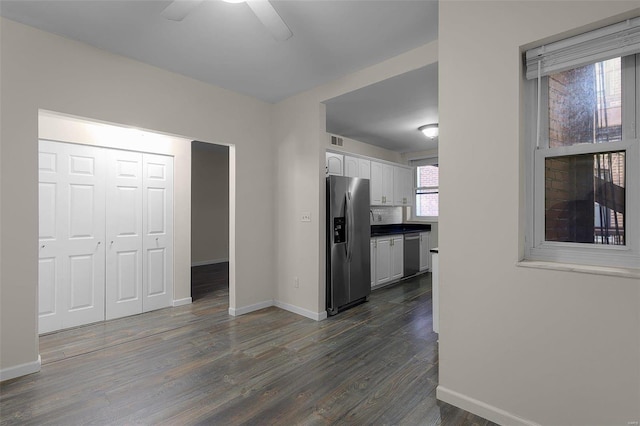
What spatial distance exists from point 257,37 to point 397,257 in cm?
415

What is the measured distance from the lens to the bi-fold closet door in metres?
3.26

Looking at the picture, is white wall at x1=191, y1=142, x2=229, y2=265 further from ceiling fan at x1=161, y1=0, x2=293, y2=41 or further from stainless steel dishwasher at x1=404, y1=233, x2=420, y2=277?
ceiling fan at x1=161, y1=0, x2=293, y2=41

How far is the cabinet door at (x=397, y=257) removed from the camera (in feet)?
17.7

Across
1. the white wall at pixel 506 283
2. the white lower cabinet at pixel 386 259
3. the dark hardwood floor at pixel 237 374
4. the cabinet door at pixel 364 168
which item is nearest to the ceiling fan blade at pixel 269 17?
the white wall at pixel 506 283

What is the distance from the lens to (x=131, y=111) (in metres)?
2.98

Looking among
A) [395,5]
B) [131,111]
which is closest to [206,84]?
[131,111]

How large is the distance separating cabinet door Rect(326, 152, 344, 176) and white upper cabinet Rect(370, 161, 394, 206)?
3.27ft

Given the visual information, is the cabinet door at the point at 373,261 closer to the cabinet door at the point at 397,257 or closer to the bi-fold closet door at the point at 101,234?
the cabinet door at the point at 397,257

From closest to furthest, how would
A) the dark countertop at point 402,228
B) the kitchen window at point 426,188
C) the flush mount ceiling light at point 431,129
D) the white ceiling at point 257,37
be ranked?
the white ceiling at point 257,37 → the flush mount ceiling light at point 431,129 → the dark countertop at point 402,228 → the kitchen window at point 426,188

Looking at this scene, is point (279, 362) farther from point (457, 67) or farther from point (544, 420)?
point (457, 67)

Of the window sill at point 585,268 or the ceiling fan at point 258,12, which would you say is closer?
the window sill at point 585,268

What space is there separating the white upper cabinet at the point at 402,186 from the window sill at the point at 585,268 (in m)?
4.48

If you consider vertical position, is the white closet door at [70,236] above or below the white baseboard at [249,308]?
above

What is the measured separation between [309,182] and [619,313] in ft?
9.41
